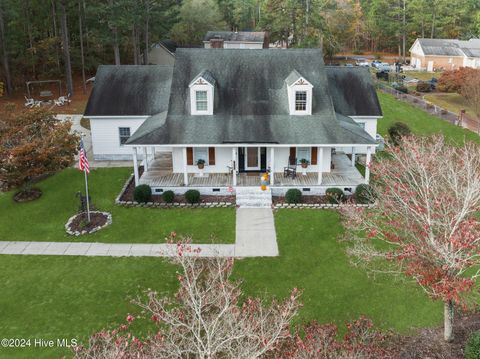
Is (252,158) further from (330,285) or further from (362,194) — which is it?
(330,285)

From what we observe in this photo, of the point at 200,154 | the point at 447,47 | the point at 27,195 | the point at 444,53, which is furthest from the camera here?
the point at 447,47

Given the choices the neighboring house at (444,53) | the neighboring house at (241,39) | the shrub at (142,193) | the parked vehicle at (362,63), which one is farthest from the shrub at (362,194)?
the neighboring house at (444,53)

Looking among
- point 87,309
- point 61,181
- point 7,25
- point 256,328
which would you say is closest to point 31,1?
point 7,25

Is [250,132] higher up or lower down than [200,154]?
higher up

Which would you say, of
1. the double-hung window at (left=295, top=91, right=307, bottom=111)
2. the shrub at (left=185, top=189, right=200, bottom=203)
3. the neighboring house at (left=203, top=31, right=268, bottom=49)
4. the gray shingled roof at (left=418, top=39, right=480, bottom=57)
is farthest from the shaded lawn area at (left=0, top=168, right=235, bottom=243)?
the gray shingled roof at (left=418, top=39, right=480, bottom=57)

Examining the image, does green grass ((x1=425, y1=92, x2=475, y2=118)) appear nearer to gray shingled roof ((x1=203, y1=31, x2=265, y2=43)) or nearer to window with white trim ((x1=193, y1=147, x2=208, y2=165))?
gray shingled roof ((x1=203, y1=31, x2=265, y2=43))

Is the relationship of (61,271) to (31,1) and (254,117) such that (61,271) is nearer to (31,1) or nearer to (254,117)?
(254,117)

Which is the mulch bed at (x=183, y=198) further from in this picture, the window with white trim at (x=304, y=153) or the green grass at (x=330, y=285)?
the window with white trim at (x=304, y=153)

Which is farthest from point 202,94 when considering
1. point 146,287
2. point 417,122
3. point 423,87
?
point 423,87
